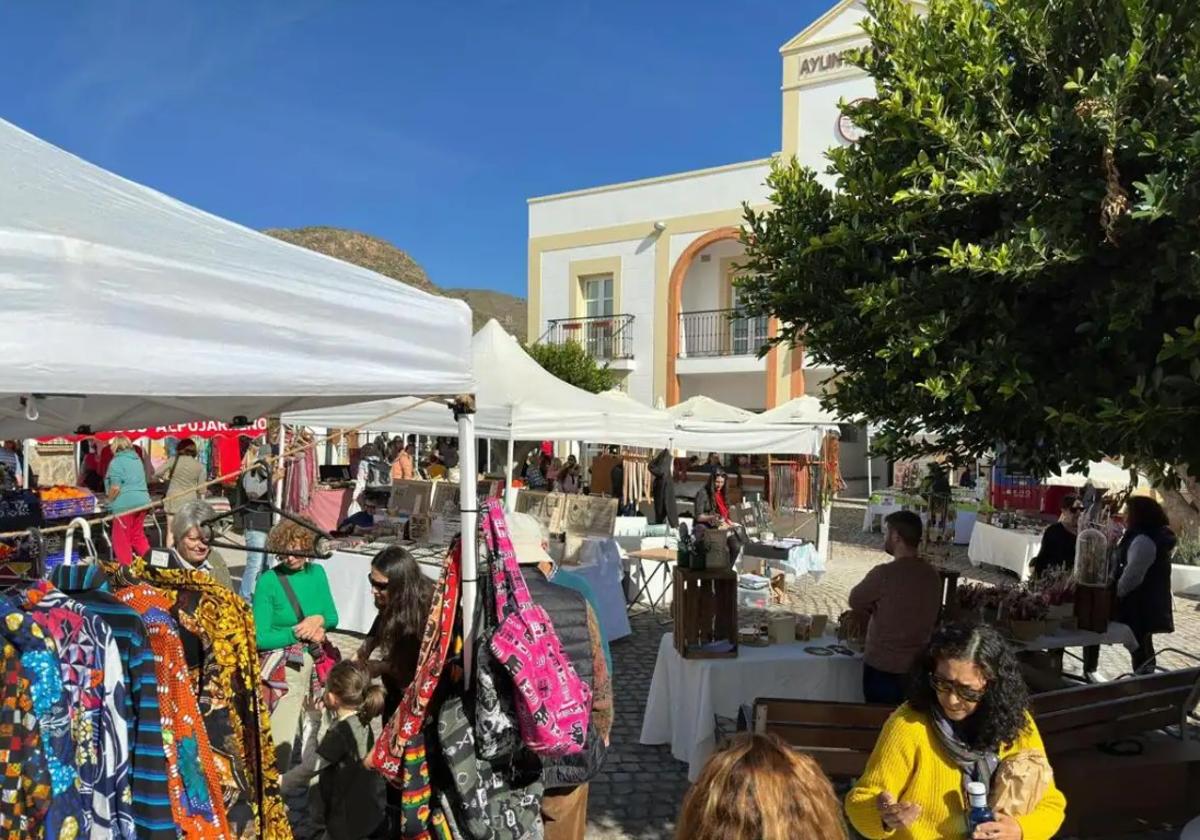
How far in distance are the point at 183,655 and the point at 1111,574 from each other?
19.2 feet

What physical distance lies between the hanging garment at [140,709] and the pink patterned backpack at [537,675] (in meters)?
0.89

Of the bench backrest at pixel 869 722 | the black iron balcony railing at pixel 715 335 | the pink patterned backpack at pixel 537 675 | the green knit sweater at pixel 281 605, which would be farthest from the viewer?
the black iron balcony railing at pixel 715 335

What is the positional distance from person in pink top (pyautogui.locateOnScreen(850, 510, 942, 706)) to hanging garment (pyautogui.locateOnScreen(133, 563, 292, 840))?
3.07m

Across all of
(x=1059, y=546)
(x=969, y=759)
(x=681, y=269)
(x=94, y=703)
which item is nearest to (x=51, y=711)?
(x=94, y=703)

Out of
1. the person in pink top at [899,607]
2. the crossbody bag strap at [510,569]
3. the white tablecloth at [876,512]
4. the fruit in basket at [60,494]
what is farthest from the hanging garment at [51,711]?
the white tablecloth at [876,512]

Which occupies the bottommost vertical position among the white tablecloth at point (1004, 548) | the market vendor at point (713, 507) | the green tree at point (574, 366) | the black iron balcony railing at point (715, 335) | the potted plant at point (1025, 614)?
the white tablecloth at point (1004, 548)

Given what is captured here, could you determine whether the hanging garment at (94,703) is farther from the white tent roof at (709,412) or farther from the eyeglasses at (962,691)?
the white tent roof at (709,412)

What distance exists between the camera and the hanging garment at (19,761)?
5.71ft

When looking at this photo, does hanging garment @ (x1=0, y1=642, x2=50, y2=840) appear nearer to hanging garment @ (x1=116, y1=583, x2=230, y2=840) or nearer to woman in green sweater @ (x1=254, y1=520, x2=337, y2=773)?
hanging garment @ (x1=116, y1=583, x2=230, y2=840)

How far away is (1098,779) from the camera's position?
13.0 feet

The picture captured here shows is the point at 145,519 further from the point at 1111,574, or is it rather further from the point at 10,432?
the point at 1111,574

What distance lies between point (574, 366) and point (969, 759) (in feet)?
63.5

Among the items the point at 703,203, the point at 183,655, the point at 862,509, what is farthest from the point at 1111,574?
the point at 703,203

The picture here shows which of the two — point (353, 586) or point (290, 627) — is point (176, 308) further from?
point (353, 586)
